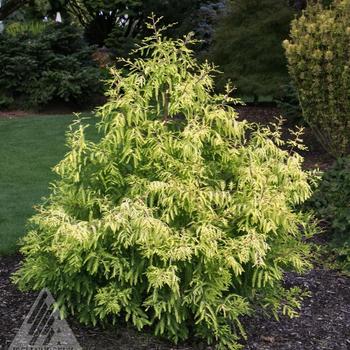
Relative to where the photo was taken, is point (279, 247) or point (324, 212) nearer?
point (279, 247)

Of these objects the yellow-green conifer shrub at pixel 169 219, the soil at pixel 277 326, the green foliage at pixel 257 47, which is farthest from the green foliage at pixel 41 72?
the yellow-green conifer shrub at pixel 169 219

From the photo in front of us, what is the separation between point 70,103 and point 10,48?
68.9 inches

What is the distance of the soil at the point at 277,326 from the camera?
346cm

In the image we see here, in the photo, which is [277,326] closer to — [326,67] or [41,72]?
[326,67]

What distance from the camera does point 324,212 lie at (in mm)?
5551

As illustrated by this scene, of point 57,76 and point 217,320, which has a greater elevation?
point 57,76

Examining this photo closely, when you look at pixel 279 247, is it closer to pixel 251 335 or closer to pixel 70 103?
pixel 251 335

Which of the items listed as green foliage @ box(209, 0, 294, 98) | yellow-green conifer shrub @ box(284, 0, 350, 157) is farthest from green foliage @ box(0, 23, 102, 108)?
yellow-green conifer shrub @ box(284, 0, 350, 157)

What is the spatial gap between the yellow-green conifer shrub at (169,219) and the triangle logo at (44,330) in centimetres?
13

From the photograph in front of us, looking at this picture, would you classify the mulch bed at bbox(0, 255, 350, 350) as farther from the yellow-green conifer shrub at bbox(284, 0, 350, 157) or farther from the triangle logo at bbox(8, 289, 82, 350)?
the yellow-green conifer shrub at bbox(284, 0, 350, 157)

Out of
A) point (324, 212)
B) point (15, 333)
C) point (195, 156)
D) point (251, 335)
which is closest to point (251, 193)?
point (195, 156)

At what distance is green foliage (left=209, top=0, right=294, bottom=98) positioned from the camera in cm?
1091

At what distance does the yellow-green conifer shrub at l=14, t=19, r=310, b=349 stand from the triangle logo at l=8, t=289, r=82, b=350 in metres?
0.13

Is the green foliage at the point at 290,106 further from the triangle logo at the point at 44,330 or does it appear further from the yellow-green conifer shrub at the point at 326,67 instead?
the triangle logo at the point at 44,330
